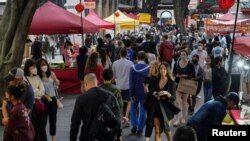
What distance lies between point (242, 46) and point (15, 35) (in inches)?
193

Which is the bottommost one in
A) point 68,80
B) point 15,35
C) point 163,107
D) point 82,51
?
point 68,80

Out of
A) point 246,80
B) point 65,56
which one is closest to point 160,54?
point 65,56

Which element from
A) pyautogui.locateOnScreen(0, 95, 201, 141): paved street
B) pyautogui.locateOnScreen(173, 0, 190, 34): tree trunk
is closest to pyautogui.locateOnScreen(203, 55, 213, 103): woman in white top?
pyautogui.locateOnScreen(0, 95, 201, 141): paved street

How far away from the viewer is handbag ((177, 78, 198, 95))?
11.7 metres

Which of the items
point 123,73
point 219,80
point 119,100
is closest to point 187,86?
point 219,80

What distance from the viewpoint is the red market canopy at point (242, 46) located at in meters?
10.2

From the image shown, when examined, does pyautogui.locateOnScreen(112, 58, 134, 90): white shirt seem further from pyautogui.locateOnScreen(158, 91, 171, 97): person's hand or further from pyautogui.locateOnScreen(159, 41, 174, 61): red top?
pyautogui.locateOnScreen(159, 41, 174, 61): red top

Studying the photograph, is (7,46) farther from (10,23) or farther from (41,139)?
(41,139)

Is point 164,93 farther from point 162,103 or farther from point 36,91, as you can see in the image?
point 36,91

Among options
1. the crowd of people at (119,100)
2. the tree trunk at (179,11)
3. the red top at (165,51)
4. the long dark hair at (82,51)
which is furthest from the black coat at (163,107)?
the tree trunk at (179,11)

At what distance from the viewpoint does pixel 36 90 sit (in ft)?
28.5

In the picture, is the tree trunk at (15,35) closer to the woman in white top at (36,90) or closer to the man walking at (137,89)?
the man walking at (137,89)

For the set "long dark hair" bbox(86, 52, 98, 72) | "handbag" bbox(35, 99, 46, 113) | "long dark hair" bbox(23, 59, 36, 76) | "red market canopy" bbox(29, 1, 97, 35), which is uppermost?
"red market canopy" bbox(29, 1, 97, 35)

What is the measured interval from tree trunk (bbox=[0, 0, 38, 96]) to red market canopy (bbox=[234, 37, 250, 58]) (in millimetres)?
4431
